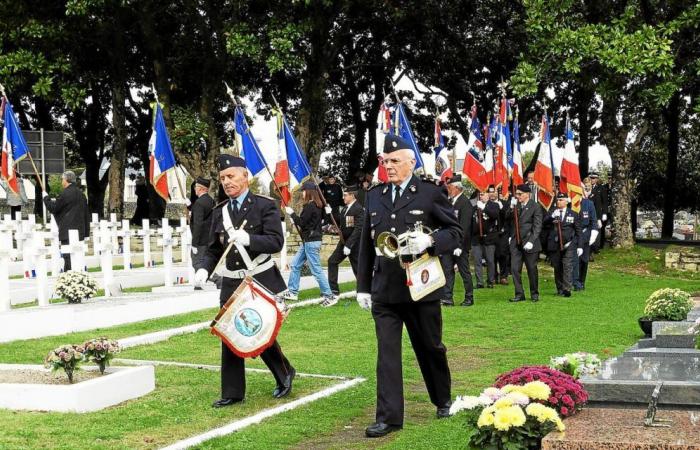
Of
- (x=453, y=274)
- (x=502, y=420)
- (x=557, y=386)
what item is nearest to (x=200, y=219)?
(x=453, y=274)

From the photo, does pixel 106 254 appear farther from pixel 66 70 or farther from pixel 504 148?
pixel 66 70

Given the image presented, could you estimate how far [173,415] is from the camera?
8.16m

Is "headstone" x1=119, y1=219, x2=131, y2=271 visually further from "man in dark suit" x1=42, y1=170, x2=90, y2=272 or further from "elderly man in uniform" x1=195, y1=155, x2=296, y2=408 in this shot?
"elderly man in uniform" x1=195, y1=155, x2=296, y2=408

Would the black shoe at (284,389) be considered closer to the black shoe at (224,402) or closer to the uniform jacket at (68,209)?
the black shoe at (224,402)

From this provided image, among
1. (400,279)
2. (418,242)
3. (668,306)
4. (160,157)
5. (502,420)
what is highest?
(160,157)

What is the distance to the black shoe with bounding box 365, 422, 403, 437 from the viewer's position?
7346mm

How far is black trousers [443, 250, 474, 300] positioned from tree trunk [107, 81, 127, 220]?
15.5 meters

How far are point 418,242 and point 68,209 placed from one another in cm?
1250

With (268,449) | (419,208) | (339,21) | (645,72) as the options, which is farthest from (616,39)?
(268,449)

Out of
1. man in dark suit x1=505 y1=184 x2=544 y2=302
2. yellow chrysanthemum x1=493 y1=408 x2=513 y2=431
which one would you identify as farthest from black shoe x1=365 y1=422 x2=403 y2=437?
man in dark suit x1=505 y1=184 x2=544 y2=302

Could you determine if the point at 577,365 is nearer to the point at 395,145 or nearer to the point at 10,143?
the point at 395,145

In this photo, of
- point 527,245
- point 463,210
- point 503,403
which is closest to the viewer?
point 503,403

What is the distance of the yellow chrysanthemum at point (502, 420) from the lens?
5402 millimetres

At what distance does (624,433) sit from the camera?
209 inches
